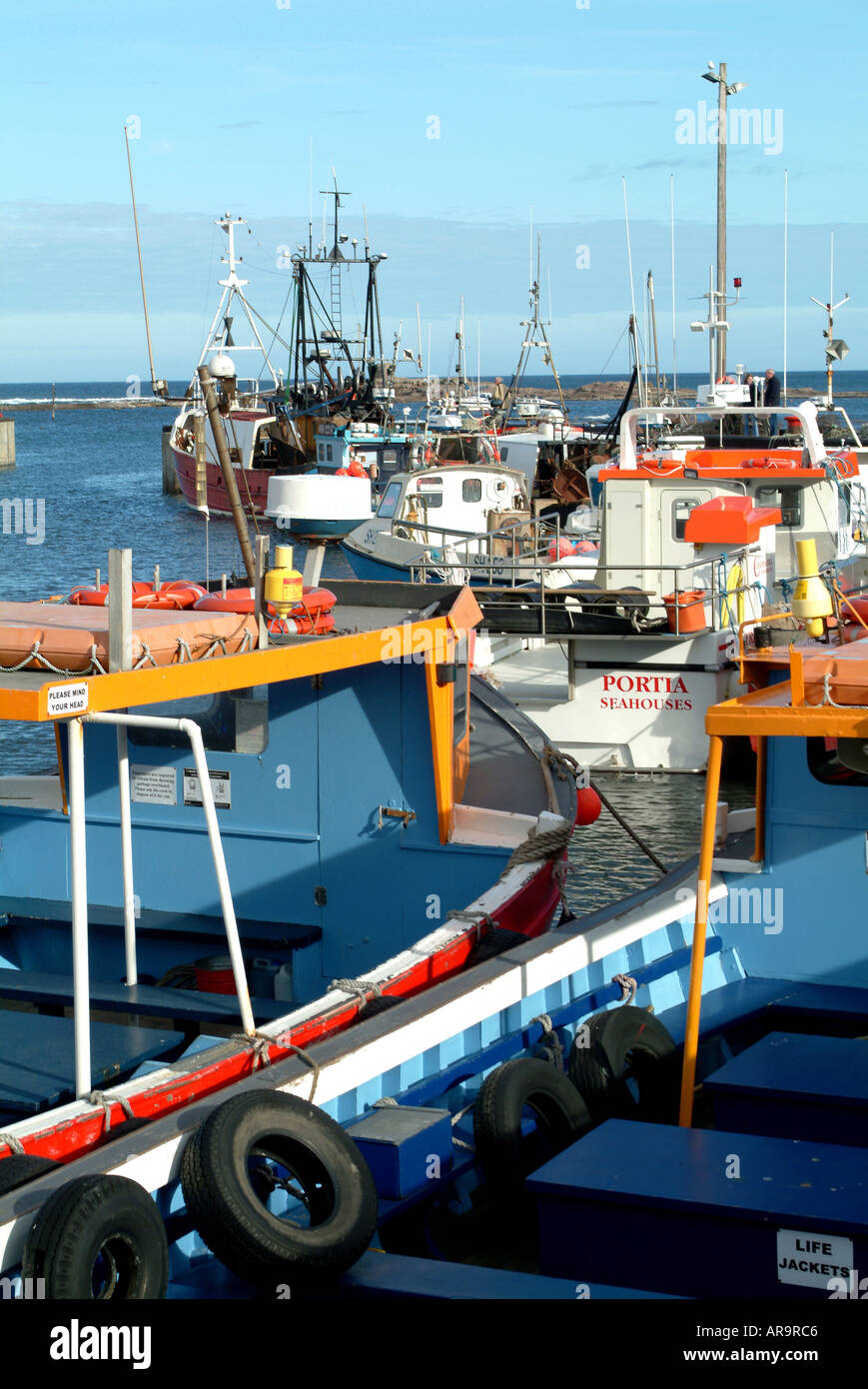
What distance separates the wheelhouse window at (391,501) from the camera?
85.8 ft

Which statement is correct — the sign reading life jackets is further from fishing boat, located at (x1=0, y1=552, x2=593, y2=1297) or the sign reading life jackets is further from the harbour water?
the harbour water

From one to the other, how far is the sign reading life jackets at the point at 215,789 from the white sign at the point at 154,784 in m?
0.07

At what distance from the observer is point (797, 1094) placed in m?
5.87

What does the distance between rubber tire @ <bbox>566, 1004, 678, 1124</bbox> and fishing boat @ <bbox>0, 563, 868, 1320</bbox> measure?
0.04 feet

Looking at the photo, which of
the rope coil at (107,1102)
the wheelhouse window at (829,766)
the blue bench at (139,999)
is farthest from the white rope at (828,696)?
the blue bench at (139,999)

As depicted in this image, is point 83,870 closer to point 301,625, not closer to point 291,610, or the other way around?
point 291,610

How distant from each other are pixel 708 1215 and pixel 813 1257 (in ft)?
1.17

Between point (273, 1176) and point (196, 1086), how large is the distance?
0.47 meters

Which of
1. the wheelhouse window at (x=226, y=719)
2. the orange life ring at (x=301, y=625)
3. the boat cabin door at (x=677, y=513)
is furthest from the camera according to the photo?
the boat cabin door at (x=677, y=513)

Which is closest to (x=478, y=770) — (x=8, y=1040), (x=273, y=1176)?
(x=8, y=1040)

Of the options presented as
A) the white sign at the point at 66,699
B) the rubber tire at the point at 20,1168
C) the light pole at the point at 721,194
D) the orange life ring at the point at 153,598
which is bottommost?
the rubber tire at the point at 20,1168

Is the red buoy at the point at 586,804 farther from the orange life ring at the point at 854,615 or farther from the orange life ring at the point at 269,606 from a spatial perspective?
the orange life ring at the point at 854,615

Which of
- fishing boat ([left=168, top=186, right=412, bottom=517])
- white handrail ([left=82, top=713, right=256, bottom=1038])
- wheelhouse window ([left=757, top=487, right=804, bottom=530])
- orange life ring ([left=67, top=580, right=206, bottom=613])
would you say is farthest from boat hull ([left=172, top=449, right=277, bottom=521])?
white handrail ([left=82, top=713, right=256, bottom=1038])

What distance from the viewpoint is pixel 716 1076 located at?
608 cm
